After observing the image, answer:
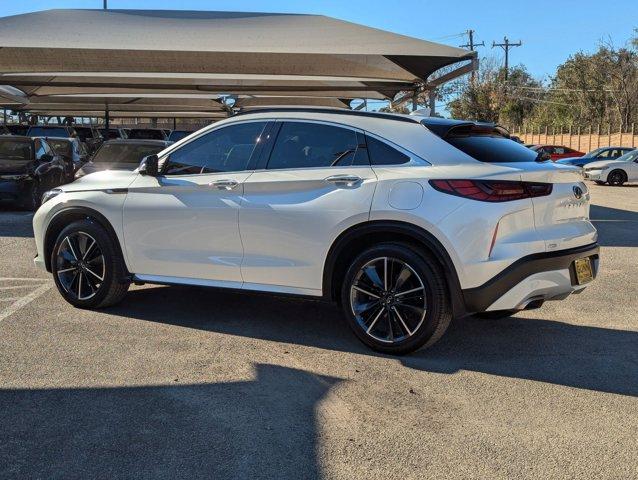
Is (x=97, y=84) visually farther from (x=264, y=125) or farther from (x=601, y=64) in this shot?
(x=601, y=64)

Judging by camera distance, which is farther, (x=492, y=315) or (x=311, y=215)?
(x=492, y=315)

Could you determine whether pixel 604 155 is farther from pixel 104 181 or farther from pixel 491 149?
pixel 104 181

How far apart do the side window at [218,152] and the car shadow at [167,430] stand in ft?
6.28

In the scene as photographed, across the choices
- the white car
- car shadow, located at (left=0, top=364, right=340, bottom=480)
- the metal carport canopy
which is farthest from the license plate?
the metal carport canopy

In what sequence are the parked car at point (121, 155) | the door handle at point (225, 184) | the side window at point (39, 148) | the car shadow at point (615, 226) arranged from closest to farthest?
the door handle at point (225, 184) < the car shadow at point (615, 226) < the parked car at point (121, 155) < the side window at point (39, 148)

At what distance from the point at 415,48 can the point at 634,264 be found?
258 inches

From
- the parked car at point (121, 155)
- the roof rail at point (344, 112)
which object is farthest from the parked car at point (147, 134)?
the roof rail at point (344, 112)

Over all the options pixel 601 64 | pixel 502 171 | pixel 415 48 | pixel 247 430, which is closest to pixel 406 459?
pixel 247 430

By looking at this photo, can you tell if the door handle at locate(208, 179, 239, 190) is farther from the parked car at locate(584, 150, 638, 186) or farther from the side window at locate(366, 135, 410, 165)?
the parked car at locate(584, 150, 638, 186)

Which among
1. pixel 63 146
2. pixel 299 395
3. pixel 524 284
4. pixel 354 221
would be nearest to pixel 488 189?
pixel 524 284

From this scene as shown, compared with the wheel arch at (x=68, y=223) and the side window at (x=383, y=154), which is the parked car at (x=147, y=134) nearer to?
the wheel arch at (x=68, y=223)

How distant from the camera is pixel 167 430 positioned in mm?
3447

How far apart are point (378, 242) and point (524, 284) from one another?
1.08m

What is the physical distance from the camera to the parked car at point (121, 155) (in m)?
11.8
